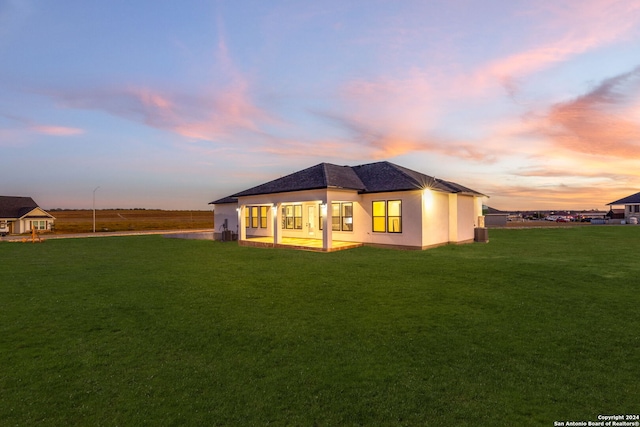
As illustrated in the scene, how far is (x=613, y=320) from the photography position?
594 cm

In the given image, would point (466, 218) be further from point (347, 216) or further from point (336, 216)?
point (336, 216)

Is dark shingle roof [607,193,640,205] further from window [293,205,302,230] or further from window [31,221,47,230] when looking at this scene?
window [31,221,47,230]

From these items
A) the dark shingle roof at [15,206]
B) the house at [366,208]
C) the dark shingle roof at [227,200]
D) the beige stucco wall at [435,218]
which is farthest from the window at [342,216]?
the dark shingle roof at [15,206]

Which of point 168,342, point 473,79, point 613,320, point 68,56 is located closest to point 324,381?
point 168,342

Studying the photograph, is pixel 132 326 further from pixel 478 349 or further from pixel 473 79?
pixel 473 79

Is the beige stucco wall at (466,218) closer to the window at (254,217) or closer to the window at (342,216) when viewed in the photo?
the window at (342,216)

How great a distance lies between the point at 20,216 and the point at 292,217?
41.0 meters

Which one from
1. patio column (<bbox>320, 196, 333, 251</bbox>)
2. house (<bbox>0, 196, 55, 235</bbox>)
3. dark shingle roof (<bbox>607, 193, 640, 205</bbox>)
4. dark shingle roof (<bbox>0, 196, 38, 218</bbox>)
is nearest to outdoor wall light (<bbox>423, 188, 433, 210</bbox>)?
patio column (<bbox>320, 196, 333, 251</bbox>)

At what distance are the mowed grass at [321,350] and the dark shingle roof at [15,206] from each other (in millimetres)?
44002

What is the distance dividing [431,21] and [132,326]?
15030mm

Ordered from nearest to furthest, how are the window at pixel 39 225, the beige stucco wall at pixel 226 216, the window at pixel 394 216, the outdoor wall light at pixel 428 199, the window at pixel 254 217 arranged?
the outdoor wall light at pixel 428 199 → the window at pixel 394 216 → the window at pixel 254 217 → the beige stucco wall at pixel 226 216 → the window at pixel 39 225

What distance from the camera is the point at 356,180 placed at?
2066 cm

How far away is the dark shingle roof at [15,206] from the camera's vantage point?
135 feet

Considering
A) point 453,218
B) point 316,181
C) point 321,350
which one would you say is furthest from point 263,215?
point 321,350
